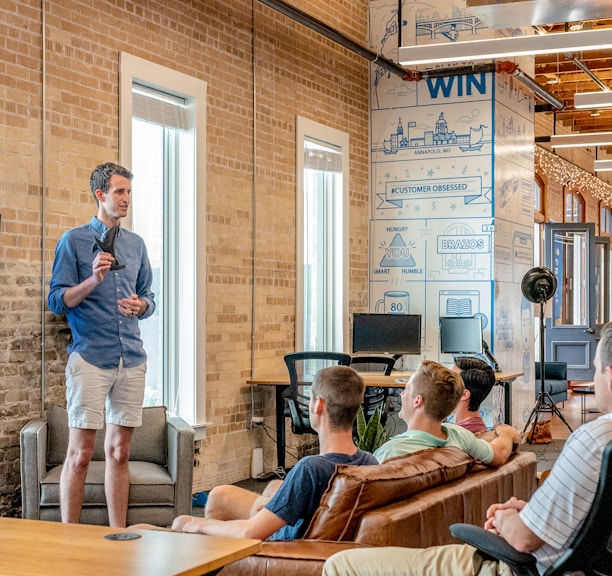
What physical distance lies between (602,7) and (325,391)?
4859 millimetres

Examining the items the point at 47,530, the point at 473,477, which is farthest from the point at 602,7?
the point at 47,530

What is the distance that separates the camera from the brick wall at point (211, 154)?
590 centimetres

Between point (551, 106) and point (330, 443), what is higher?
point (551, 106)

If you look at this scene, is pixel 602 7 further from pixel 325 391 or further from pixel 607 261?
pixel 607 261

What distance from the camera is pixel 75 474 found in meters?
5.21

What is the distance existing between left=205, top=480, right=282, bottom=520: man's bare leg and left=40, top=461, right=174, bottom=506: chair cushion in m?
1.59

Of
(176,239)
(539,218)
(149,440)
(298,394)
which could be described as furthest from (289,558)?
(539,218)

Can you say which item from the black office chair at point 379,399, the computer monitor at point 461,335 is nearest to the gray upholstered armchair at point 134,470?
the black office chair at point 379,399

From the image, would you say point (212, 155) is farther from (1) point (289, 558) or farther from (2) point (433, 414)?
(1) point (289, 558)

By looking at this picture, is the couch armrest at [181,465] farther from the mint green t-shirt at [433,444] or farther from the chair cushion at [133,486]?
the mint green t-shirt at [433,444]

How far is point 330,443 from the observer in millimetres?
3604

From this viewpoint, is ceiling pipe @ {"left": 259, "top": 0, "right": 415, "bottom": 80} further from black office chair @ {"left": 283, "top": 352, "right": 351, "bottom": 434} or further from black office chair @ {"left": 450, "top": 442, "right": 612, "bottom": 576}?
black office chair @ {"left": 450, "top": 442, "right": 612, "bottom": 576}

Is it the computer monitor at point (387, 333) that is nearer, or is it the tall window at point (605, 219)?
the computer monitor at point (387, 333)

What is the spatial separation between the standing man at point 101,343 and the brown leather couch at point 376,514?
2187mm
